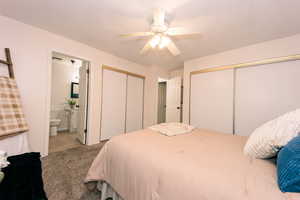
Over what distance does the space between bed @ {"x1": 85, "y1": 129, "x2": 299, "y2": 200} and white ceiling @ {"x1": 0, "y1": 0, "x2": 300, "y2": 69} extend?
1.67m

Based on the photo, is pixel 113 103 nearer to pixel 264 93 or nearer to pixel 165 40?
pixel 165 40

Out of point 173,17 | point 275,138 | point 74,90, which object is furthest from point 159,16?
point 74,90

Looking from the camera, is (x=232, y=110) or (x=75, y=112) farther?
(x=75, y=112)

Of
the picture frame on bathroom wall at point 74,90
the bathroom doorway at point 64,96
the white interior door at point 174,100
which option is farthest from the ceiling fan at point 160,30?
the picture frame on bathroom wall at point 74,90

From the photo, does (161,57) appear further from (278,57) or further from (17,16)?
(17,16)

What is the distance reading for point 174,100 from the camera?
4246mm

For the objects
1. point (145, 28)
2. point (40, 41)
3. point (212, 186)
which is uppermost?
point (145, 28)

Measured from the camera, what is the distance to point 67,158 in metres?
2.25

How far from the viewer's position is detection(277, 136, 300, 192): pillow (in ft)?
1.83

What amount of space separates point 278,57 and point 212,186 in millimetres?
2927

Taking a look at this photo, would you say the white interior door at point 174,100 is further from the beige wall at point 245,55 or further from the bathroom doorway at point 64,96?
the bathroom doorway at point 64,96

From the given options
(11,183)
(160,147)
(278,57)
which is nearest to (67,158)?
(11,183)

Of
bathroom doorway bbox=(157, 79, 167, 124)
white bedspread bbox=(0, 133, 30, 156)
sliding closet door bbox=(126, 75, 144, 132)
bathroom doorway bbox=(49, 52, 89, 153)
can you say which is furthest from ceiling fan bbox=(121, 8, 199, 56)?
bathroom doorway bbox=(157, 79, 167, 124)

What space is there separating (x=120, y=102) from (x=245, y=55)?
3187 millimetres
